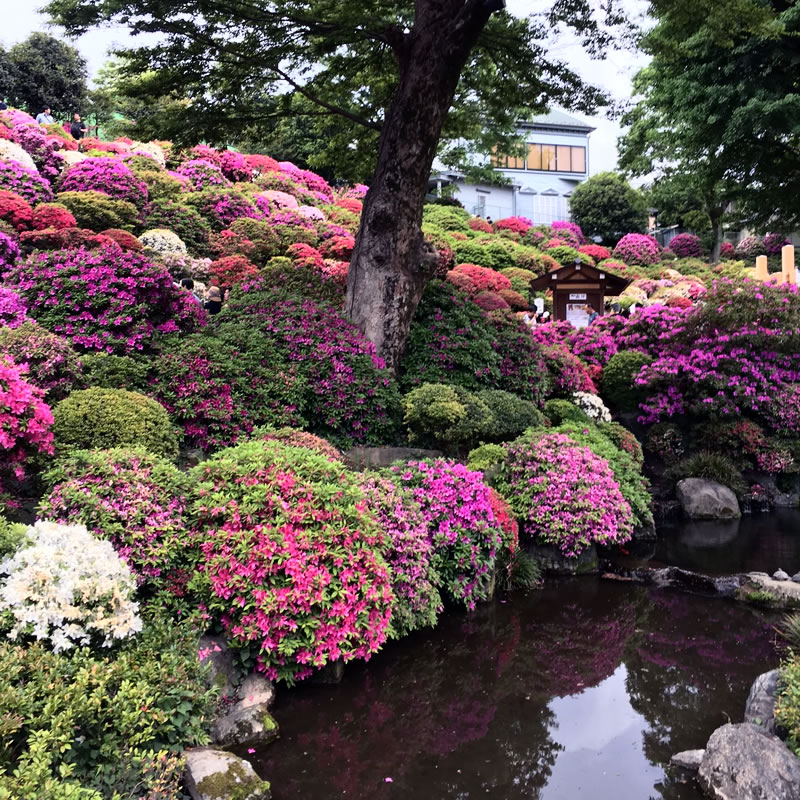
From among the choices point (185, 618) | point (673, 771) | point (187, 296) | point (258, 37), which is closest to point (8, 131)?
point (258, 37)

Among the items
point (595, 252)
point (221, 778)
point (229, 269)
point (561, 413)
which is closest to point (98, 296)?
point (221, 778)

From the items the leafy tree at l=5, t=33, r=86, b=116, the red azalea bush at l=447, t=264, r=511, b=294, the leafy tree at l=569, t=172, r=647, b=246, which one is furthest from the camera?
the leafy tree at l=569, t=172, r=647, b=246

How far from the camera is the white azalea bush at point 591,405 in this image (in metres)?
11.2

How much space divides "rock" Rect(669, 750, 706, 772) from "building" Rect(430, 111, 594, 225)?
38.9 meters

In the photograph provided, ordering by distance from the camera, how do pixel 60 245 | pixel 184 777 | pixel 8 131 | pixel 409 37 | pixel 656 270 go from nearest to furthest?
1. pixel 184 777
2. pixel 409 37
3. pixel 60 245
4. pixel 8 131
5. pixel 656 270

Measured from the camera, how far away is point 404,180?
29.3 feet

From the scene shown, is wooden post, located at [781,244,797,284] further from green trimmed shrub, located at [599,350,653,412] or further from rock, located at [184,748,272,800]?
rock, located at [184,748,272,800]

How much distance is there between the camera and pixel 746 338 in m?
11.4

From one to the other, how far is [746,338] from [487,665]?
8640 millimetres

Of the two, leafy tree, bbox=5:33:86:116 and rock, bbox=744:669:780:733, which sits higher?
leafy tree, bbox=5:33:86:116

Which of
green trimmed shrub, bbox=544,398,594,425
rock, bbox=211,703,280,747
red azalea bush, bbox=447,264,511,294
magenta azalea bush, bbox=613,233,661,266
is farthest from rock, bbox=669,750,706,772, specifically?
magenta azalea bush, bbox=613,233,661,266

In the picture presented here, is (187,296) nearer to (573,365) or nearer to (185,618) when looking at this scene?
(185,618)

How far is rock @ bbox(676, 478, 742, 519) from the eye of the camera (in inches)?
413

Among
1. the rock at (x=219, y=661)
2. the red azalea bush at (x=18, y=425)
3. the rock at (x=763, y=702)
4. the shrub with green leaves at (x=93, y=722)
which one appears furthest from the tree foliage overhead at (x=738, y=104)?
the shrub with green leaves at (x=93, y=722)
